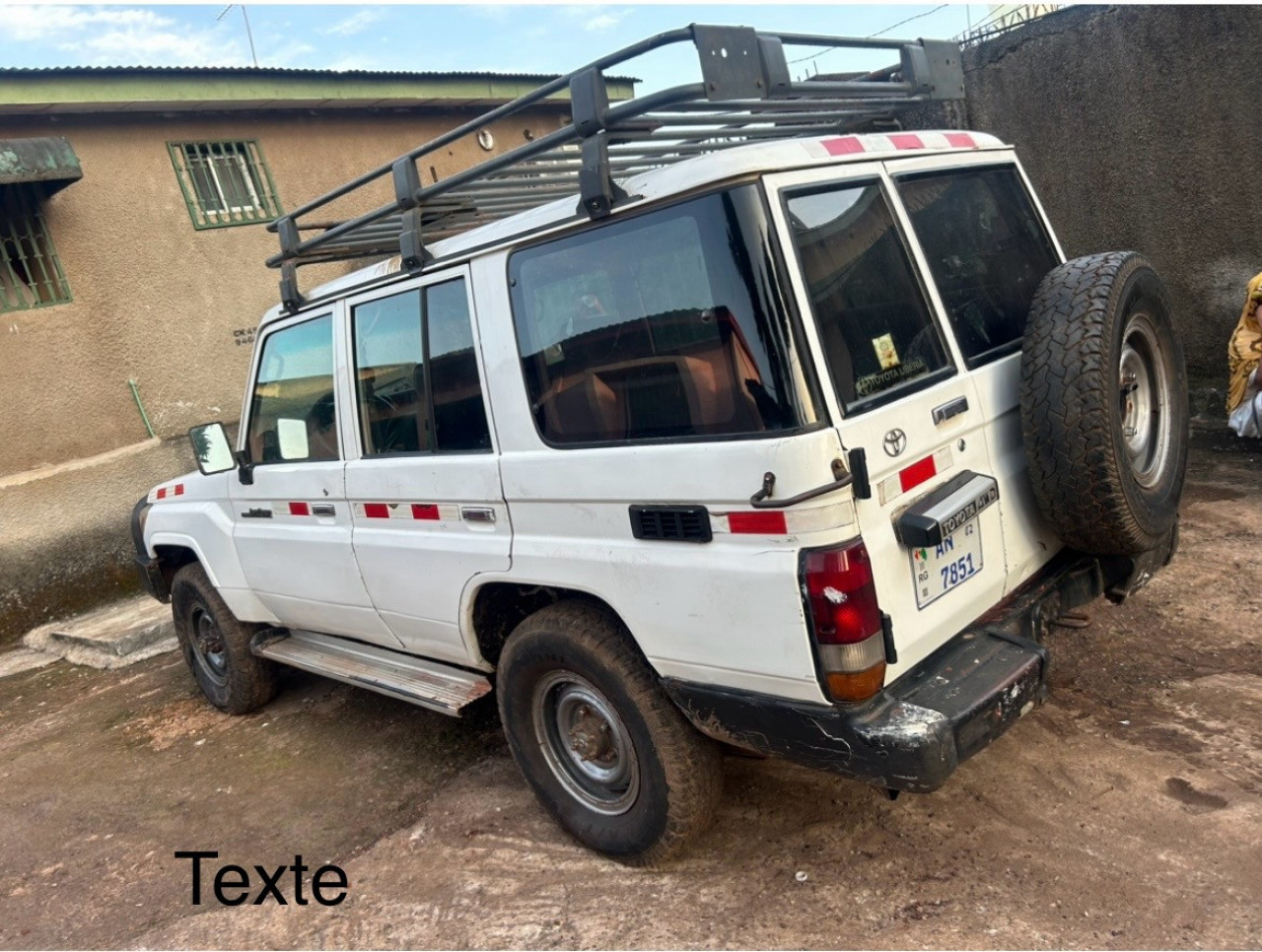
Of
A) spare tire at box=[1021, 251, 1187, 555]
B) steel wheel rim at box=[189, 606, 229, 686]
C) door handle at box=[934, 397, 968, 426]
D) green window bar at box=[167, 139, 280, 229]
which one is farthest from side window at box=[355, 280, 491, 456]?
green window bar at box=[167, 139, 280, 229]

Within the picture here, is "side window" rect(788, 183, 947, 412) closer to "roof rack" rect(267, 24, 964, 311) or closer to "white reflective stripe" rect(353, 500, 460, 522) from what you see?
"roof rack" rect(267, 24, 964, 311)

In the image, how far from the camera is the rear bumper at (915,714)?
→ 2.32m

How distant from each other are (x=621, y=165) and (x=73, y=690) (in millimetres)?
4995

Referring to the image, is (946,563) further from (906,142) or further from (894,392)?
(906,142)

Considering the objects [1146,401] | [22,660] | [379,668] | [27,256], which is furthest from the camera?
[27,256]

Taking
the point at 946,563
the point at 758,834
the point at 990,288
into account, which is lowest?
the point at 758,834

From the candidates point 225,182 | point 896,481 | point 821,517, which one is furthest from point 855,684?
point 225,182

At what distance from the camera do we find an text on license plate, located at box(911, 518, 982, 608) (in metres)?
2.51

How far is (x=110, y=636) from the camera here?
6.64 metres

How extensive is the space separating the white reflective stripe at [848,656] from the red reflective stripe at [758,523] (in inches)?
12.3

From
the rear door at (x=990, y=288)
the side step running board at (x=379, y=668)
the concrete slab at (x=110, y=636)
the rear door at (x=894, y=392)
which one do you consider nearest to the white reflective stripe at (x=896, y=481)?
the rear door at (x=894, y=392)

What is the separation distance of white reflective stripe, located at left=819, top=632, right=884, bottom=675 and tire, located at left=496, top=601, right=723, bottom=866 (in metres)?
0.63

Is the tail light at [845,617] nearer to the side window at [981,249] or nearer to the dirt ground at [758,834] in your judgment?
the dirt ground at [758,834]

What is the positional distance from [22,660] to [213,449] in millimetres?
3982
